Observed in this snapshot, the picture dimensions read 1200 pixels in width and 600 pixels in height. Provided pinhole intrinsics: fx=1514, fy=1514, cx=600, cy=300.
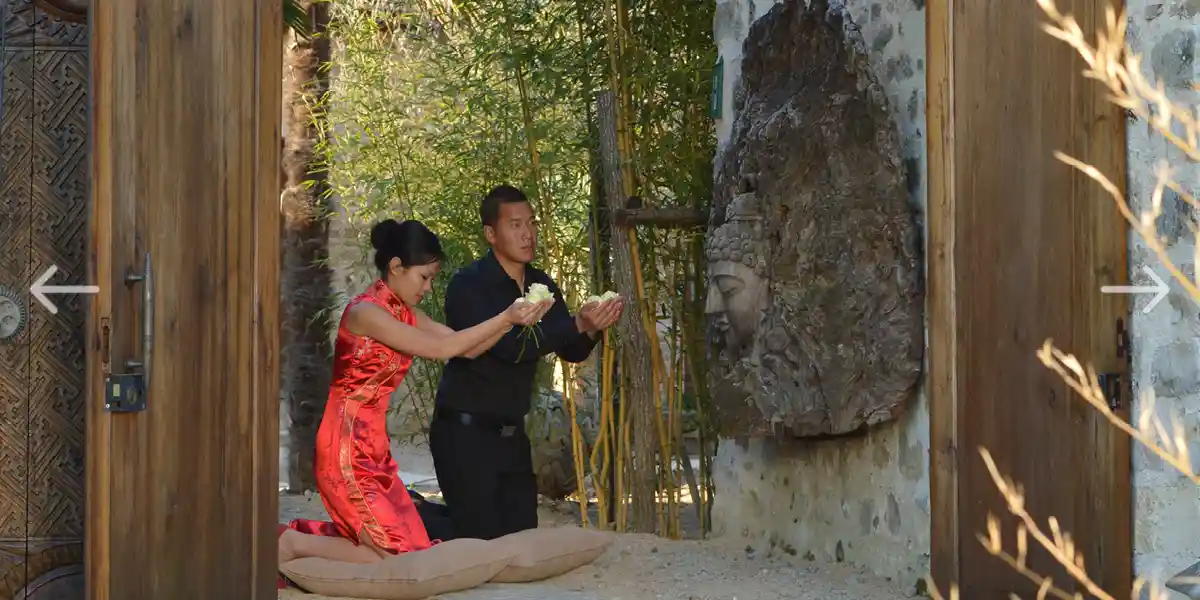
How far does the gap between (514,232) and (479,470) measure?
89 cm

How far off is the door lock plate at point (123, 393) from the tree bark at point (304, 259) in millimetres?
4441

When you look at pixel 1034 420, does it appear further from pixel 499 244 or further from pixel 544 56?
pixel 544 56

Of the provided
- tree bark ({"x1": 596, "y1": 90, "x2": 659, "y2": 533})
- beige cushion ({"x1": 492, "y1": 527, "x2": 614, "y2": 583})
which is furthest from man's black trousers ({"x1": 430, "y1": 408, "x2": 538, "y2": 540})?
tree bark ({"x1": 596, "y1": 90, "x2": 659, "y2": 533})

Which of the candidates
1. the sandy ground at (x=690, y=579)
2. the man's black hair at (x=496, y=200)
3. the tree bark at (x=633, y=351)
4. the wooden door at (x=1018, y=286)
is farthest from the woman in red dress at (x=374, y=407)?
the wooden door at (x=1018, y=286)

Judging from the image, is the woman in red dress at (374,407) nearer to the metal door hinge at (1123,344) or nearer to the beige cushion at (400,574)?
the beige cushion at (400,574)

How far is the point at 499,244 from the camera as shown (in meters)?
5.64

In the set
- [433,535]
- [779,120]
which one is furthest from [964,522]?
[433,535]

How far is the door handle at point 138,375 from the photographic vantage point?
371 cm

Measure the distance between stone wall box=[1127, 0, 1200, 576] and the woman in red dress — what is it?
1921mm

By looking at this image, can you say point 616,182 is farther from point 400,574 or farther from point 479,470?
point 400,574

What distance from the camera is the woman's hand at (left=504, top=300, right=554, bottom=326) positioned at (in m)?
4.94

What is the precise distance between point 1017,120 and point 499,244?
218cm

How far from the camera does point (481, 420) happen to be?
18.2ft

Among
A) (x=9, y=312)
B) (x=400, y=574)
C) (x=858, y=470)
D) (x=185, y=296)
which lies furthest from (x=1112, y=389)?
(x=9, y=312)
